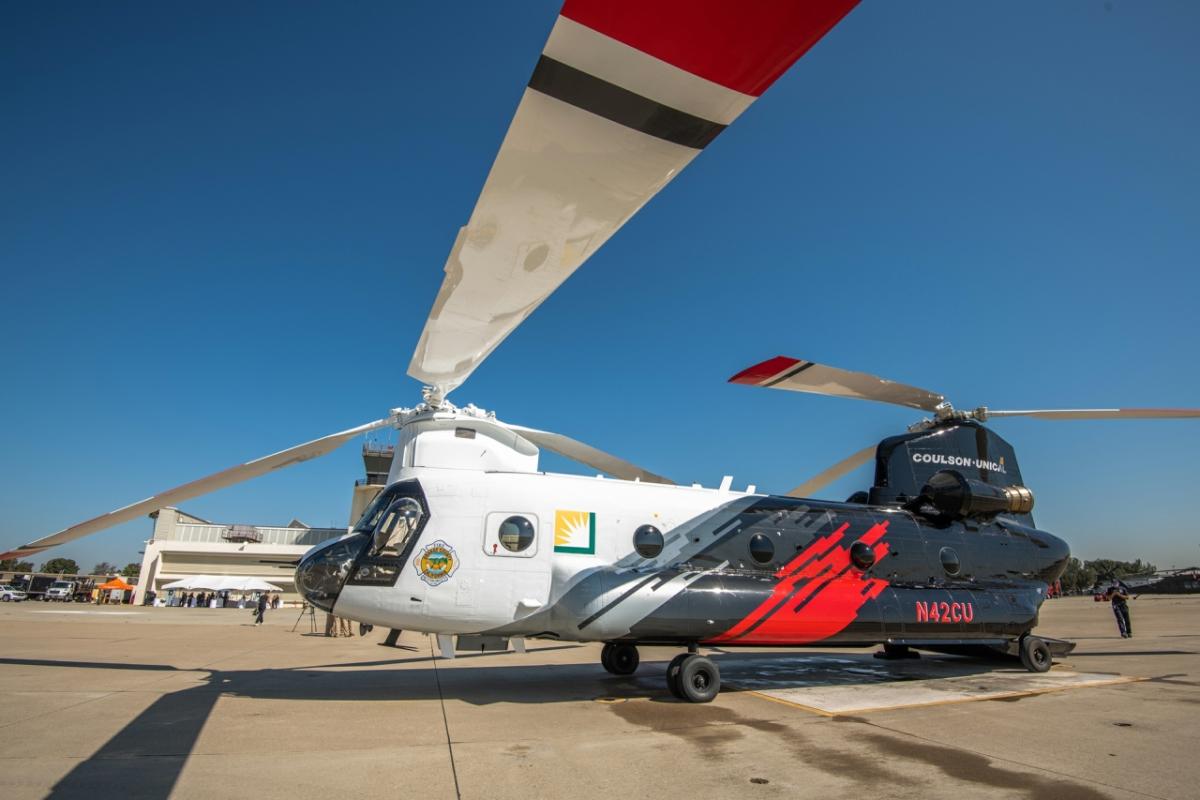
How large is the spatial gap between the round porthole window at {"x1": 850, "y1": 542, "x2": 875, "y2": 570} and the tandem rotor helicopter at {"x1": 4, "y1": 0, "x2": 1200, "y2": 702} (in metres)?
0.04

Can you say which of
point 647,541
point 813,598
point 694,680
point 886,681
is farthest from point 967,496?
point 694,680

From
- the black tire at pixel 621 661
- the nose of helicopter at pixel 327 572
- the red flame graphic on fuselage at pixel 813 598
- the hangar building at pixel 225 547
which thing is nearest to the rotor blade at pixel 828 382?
the red flame graphic on fuselage at pixel 813 598

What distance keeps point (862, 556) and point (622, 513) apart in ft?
13.7

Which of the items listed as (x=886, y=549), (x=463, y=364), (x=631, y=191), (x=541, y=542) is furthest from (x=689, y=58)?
(x=886, y=549)

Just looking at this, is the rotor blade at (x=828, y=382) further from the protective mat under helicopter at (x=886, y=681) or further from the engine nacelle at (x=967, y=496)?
the protective mat under helicopter at (x=886, y=681)

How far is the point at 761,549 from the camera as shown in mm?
9383

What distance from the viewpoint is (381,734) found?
6.04 meters

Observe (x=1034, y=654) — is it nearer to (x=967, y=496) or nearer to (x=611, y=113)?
(x=967, y=496)

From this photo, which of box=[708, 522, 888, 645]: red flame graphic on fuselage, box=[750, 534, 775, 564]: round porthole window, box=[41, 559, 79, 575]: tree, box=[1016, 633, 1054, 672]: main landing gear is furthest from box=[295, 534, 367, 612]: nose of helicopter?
box=[41, 559, 79, 575]: tree

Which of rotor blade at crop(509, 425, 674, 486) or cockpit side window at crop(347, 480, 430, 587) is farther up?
rotor blade at crop(509, 425, 674, 486)

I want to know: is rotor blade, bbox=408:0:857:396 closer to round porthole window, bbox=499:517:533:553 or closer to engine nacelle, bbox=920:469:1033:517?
round porthole window, bbox=499:517:533:553

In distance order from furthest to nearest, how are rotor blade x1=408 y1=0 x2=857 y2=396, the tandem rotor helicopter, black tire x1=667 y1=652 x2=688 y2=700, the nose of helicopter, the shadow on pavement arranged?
black tire x1=667 y1=652 x2=688 y2=700, the nose of helicopter, the shadow on pavement, the tandem rotor helicopter, rotor blade x1=408 y1=0 x2=857 y2=396

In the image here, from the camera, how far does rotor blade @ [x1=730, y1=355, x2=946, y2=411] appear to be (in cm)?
896

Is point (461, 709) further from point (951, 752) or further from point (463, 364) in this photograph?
point (951, 752)
